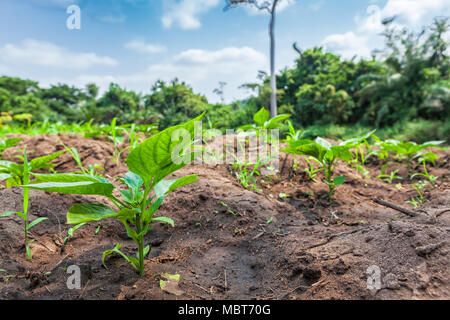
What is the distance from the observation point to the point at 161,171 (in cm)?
102

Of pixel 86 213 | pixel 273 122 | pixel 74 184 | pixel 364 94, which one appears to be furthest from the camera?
pixel 364 94

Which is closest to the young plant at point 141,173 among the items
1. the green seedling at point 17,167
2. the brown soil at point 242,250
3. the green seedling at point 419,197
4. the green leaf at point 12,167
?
the brown soil at point 242,250

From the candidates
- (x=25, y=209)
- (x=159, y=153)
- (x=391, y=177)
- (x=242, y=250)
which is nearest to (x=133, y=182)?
(x=159, y=153)

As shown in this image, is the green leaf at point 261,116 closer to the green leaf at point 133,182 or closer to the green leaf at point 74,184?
the green leaf at point 133,182

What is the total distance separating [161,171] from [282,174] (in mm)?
1640

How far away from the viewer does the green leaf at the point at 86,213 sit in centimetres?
87

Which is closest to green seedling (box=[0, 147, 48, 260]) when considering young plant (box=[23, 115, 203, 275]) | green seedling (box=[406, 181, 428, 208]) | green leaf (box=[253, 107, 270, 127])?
young plant (box=[23, 115, 203, 275])

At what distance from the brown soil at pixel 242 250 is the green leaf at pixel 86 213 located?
310 millimetres

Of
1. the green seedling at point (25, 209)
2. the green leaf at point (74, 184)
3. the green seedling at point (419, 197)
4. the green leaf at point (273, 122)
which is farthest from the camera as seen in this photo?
the green leaf at point (273, 122)

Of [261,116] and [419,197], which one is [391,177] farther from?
[261,116]

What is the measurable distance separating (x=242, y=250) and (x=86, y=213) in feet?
2.64

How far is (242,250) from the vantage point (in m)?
1.40

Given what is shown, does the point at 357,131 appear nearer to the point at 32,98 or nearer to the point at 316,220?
the point at 316,220
